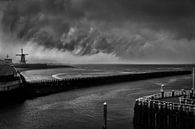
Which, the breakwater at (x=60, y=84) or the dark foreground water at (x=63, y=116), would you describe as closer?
the dark foreground water at (x=63, y=116)

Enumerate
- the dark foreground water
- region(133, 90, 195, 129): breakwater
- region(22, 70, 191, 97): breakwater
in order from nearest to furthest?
region(133, 90, 195, 129): breakwater → the dark foreground water → region(22, 70, 191, 97): breakwater

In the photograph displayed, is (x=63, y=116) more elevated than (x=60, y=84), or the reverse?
(x=60, y=84)

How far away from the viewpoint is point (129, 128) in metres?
33.3

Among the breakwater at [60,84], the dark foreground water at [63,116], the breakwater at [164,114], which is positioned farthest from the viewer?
the breakwater at [60,84]

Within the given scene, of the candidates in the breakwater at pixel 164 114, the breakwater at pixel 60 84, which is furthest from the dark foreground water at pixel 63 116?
the breakwater at pixel 60 84

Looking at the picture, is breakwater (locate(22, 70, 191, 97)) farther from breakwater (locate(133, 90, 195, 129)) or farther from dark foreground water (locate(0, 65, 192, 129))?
breakwater (locate(133, 90, 195, 129))

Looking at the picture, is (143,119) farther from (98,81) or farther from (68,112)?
(98,81)

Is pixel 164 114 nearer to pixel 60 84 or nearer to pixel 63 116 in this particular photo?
pixel 63 116

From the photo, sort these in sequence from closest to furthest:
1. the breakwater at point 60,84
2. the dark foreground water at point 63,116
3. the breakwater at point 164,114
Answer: the breakwater at point 164,114 → the dark foreground water at point 63,116 → the breakwater at point 60,84

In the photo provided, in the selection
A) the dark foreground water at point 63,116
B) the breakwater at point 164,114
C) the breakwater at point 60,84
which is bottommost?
the dark foreground water at point 63,116

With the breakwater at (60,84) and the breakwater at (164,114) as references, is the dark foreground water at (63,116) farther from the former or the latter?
the breakwater at (60,84)

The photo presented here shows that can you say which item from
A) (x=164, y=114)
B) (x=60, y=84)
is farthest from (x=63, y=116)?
(x=60, y=84)

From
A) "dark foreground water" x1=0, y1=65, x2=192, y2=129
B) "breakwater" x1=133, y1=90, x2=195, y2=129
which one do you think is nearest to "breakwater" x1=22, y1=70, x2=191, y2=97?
"dark foreground water" x1=0, y1=65, x2=192, y2=129

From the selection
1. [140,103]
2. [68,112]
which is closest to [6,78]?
[68,112]
